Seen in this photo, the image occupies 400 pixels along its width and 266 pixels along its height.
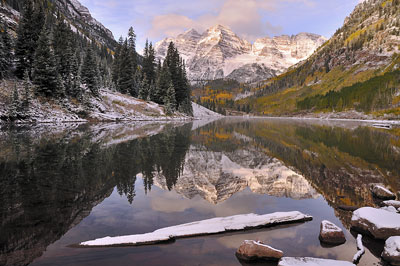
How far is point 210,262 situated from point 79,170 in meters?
11.6

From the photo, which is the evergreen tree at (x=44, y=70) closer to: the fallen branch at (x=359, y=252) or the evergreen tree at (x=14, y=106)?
the evergreen tree at (x=14, y=106)

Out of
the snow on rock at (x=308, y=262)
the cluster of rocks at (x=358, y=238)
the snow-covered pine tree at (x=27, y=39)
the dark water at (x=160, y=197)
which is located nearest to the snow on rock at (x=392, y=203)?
the cluster of rocks at (x=358, y=238)

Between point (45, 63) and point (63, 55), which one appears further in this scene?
point (63, 55)

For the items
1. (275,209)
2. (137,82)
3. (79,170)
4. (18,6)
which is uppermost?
(18,6)

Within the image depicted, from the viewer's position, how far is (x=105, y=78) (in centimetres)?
9281

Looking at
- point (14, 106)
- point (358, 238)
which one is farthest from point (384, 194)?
point (14, 106)

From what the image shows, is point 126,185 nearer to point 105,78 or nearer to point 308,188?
point 308,188

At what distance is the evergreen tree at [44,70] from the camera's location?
53938mm

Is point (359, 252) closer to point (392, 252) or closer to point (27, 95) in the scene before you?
point (392, 252)

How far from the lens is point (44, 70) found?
54.0 meters

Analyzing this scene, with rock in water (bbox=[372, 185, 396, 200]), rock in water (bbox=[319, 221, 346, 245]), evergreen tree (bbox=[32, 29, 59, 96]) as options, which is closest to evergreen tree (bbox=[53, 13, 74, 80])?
evergreen tree (bbox=[32, 29, 59, 96])

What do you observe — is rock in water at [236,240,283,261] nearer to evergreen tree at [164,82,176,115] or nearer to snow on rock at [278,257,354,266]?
snow on rock at [278,257,354,266]

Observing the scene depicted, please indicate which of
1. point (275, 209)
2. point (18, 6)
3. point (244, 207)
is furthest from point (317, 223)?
point (18, 6)

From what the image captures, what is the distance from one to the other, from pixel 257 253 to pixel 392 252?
393 cm
